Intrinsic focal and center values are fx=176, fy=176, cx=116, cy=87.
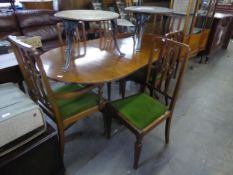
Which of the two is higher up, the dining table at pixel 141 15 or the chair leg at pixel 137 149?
the dining table at pixel 141 15

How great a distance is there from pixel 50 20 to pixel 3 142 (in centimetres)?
294

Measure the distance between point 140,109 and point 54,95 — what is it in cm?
67

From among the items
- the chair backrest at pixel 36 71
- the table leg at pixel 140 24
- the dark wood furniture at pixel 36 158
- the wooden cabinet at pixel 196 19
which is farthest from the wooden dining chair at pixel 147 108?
the wooden cabinet at pixel 196 19

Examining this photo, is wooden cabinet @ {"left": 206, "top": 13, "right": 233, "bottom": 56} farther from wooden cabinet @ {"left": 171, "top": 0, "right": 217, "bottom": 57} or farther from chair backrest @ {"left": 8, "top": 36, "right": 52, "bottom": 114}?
chair backrest @ {"left": 8, "top": 36, "right": 52, "bottom": 114}

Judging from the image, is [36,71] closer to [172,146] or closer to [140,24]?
[140,24]

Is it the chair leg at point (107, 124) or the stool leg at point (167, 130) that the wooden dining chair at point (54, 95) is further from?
the stool leg at point (167, 130)

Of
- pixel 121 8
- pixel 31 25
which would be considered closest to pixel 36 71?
pixel 31 25

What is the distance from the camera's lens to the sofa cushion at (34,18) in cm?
299

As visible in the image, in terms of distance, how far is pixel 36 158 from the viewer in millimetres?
1125

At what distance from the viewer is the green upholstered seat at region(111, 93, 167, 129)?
1.34 m

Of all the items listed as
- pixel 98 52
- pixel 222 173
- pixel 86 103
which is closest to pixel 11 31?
pixel 98 52

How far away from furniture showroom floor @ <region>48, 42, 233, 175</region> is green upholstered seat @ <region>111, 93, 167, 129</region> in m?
0.42

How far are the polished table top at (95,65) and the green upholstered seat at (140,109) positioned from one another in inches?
10.4

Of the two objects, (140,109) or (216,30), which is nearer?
(140,109)
